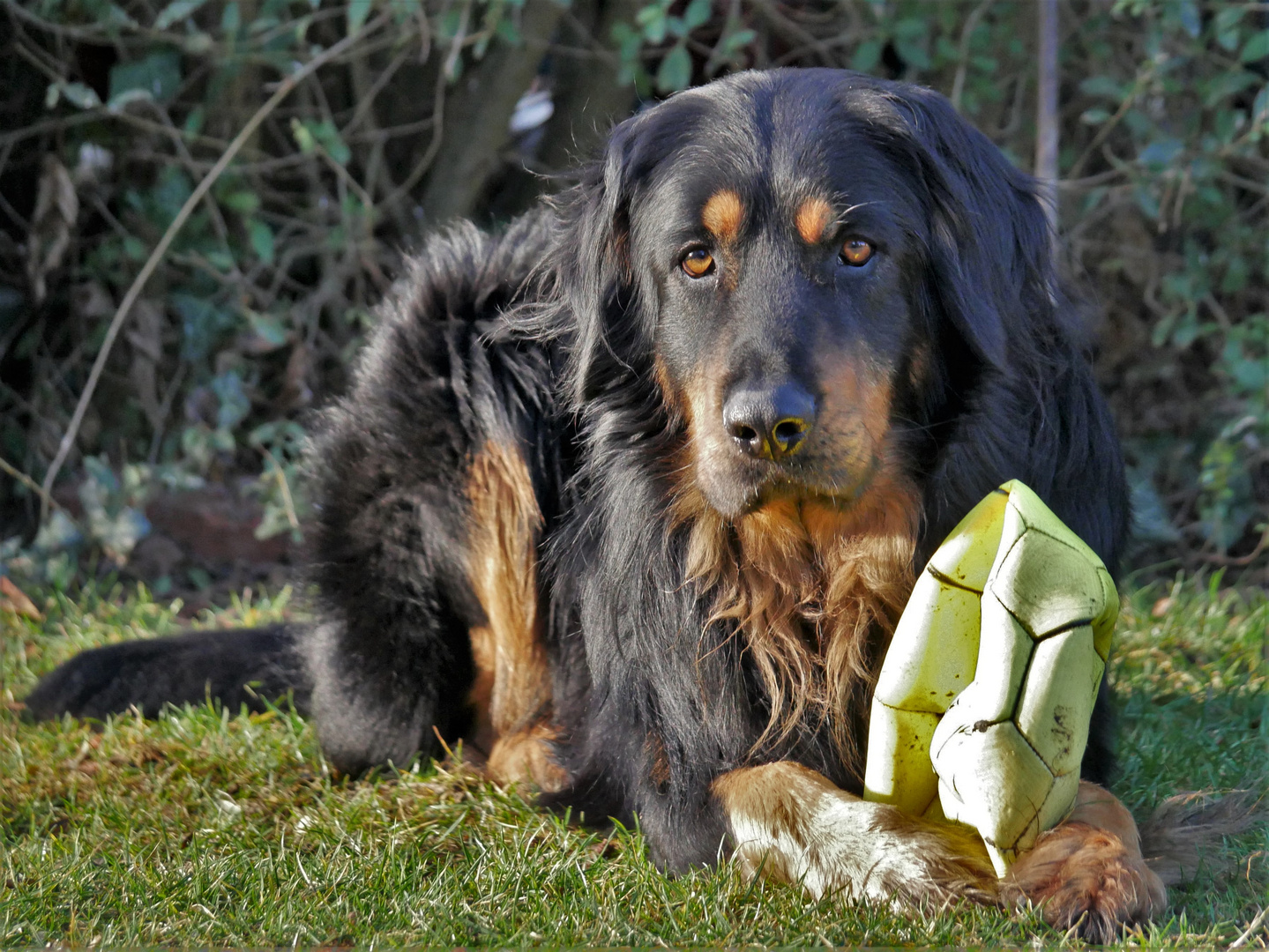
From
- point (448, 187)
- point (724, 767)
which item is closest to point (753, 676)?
point (724, 767)

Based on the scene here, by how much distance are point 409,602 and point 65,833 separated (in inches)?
40.1

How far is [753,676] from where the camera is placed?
2602mm

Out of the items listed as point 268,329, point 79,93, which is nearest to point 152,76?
point 79,93

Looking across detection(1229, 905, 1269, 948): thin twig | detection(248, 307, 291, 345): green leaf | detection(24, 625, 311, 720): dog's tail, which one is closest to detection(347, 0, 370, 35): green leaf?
detection(248, 307, 291, 345): green leaf

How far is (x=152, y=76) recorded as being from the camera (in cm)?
526

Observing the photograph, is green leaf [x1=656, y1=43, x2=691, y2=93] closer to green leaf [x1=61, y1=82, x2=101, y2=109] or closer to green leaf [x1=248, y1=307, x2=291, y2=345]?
green leaf [x1=248, y1=307, x2=291, y2=345]

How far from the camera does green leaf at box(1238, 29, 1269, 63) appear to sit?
4.44 meters

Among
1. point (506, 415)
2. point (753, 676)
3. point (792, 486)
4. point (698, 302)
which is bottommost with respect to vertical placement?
point (753, 676)

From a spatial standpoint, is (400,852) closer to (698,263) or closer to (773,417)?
(773,417)

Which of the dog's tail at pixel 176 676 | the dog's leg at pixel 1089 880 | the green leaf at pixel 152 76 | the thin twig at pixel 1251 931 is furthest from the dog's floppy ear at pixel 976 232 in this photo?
the green leaf at pixel 152 76

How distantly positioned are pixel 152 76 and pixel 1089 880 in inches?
194

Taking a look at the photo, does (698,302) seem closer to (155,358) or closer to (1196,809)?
(1196,809)

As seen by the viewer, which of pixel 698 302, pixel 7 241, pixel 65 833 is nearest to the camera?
pixel 698 302

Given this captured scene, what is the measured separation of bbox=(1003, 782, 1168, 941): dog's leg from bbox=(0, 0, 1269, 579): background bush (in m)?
3.00
